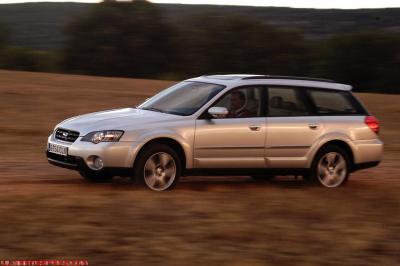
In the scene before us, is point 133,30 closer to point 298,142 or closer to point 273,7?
point 298,142

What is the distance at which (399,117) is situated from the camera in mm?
23609

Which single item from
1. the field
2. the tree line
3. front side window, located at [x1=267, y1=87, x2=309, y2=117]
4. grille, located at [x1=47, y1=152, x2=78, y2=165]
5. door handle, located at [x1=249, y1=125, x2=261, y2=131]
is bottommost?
the field

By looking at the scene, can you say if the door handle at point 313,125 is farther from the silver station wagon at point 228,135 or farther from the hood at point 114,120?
the hood at point 114,120

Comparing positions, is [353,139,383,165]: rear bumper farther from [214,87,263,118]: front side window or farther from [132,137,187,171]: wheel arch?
[132,137,187,171]: wheel arch

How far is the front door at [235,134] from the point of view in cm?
1068

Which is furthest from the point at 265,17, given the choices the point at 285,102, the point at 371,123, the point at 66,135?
the point at 66,135

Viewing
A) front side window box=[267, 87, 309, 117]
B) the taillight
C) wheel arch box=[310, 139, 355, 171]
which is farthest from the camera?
the taillight

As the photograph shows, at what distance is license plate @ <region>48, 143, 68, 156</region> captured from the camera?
1037 centimetres

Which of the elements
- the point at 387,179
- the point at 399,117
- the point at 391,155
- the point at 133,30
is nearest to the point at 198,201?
the point at 387,179

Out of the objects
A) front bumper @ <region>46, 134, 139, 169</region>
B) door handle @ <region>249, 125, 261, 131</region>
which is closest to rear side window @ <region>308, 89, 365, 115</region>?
door handle @ <region>249, 125, 261, 131</region>

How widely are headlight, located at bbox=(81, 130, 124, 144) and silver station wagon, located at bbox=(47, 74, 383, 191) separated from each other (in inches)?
0.5

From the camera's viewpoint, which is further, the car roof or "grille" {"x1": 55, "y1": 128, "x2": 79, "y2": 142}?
the car roof

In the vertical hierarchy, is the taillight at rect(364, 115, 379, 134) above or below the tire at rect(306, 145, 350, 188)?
above

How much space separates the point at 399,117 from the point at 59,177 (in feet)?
46.3
